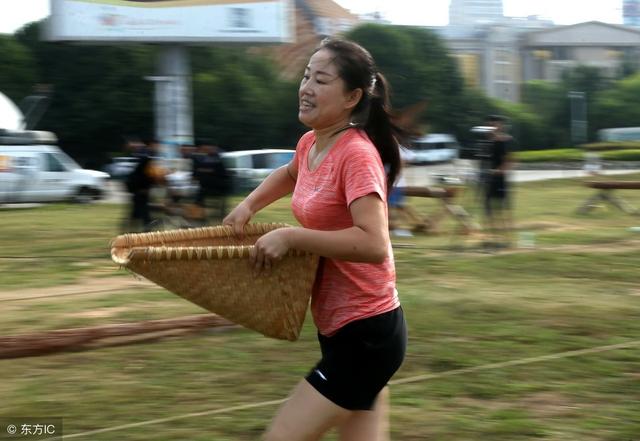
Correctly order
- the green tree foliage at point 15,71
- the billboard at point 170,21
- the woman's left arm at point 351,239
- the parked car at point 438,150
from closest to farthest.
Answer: the woman's left arm at point 351,239
the billboard at point 170,21
the green tree foliage at point 15,71
the parked car at point 438,150

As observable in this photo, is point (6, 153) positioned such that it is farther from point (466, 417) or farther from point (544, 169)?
point (544, 169)

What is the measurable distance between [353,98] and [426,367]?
3.09 metres

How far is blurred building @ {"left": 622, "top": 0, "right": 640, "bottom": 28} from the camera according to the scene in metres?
136

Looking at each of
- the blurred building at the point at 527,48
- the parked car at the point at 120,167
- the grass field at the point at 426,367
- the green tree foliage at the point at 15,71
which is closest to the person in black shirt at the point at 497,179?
the grass field at the point at 426,367

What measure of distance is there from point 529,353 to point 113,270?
6.75 m

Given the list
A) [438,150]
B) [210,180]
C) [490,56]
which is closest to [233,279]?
[210,180]

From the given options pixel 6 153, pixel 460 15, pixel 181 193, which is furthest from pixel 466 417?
pixel 460 15

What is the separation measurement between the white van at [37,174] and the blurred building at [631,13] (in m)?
122

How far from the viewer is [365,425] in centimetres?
318

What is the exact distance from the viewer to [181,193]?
1588 centimetres

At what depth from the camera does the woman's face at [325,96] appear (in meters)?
2.99

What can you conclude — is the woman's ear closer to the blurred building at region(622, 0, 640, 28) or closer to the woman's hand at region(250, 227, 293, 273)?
the woman's hand at region(250, 227, 293, 273)

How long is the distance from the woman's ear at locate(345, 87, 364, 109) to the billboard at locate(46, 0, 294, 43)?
1235 inches

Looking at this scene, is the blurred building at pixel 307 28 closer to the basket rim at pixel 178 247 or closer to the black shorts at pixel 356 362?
the basket rim at pixel 178 247
